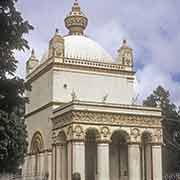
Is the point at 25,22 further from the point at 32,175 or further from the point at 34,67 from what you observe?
the point at 34,67

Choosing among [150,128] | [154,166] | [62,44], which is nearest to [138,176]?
Answer: [154,166]

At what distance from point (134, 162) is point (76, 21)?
49.1 feet

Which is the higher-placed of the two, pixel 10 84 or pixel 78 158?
pixel 10 84

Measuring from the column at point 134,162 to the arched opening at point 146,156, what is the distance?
119cm

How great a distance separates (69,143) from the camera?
28.8 metres

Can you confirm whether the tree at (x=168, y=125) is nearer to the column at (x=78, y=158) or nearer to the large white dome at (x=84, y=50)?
the large white dome at (x=84, y=50)

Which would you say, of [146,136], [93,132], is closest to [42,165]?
[93,132]

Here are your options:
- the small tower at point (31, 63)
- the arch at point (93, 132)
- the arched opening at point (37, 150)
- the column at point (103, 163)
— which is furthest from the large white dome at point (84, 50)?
the column at point (103, 163)

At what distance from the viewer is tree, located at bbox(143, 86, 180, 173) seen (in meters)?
42.7

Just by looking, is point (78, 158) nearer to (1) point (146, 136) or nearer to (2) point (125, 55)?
(1) point (146, 136)

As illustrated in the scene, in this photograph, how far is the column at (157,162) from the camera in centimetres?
3030

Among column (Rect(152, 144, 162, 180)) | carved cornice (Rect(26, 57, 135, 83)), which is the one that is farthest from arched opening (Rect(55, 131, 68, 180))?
column (Rect(152, 144, 162, 180))

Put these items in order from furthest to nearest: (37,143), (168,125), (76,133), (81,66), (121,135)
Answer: (168,125)
(37,143)
(81,66)
(121,135)
(76,133)

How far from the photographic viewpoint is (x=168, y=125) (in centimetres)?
4453
